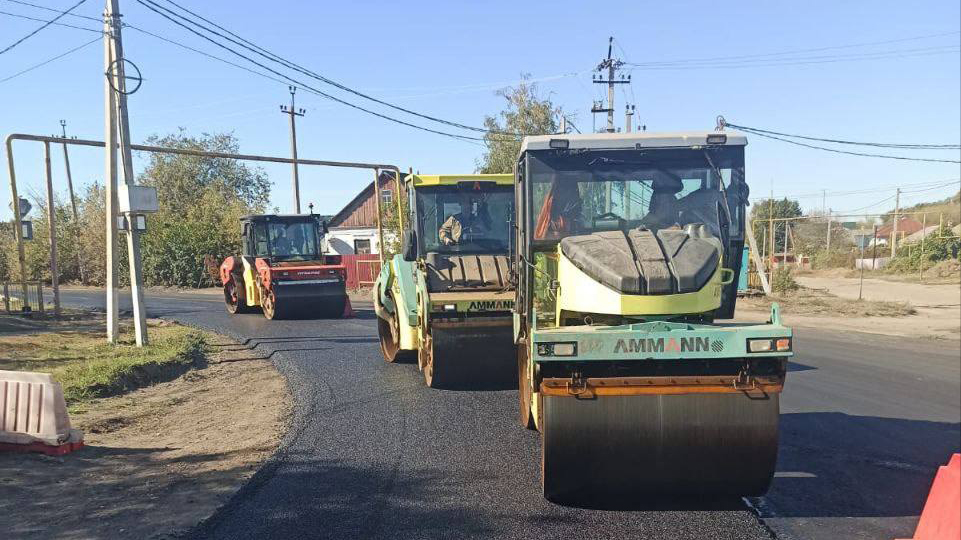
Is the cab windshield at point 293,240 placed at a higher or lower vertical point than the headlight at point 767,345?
higher

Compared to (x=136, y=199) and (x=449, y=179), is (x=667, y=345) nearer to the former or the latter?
(x=449, y=179)

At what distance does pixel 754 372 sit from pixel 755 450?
18.6 inches

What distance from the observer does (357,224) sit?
4750 cm

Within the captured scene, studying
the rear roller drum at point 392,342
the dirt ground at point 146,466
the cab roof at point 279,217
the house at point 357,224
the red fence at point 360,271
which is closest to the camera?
the dirt ground at point 146,466

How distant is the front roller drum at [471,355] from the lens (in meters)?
8.27

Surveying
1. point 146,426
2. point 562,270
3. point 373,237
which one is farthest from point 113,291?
point 373,237

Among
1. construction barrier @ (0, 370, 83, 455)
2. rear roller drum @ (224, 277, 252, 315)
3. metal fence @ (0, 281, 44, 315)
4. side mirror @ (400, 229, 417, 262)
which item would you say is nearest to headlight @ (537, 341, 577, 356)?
construction barrier @ (0, 370, 83, 455)

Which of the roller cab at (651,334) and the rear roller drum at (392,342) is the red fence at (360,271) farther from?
the roller cab at (651,334)

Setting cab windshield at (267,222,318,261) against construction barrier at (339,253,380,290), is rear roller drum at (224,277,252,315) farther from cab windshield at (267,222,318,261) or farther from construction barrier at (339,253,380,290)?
construction barrier at (339,253,380,290)

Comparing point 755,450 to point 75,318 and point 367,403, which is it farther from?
point 75,318

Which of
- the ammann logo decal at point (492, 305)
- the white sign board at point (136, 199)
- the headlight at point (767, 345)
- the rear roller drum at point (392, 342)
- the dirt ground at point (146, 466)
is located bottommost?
the dirt ground at point (146, 466)

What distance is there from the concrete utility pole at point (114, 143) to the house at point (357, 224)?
3007cm

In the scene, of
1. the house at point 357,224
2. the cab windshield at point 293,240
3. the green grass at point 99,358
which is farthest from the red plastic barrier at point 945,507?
the house at point 357,224

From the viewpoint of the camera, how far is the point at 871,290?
26391 millimetres
